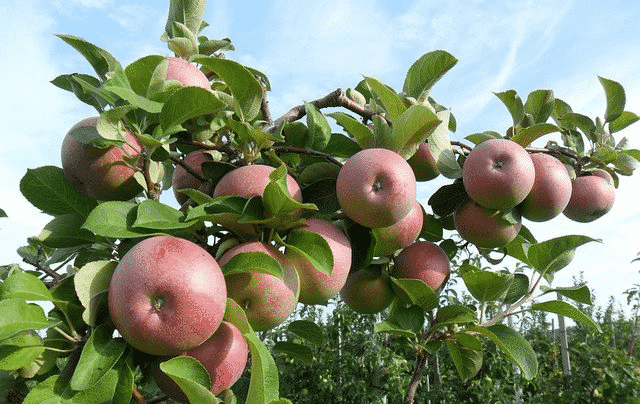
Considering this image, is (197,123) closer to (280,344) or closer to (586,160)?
(280,344)

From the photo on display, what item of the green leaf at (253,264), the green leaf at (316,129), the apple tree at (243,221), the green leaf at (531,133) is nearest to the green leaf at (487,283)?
the apple tree at (243,221)

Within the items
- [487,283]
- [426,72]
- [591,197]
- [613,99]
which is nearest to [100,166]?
[426,72]

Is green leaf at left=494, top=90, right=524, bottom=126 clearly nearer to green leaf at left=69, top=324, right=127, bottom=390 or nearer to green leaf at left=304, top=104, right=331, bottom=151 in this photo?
green leaf at left=304, top=104, right=331, bottom=151

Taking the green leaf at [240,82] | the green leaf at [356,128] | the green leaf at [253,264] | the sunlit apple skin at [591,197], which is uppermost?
the sunlit apple skin at [591,197]

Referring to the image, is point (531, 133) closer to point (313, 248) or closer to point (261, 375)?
point (313, 248)

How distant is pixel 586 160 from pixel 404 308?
23.3 inches

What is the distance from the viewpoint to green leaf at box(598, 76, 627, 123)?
1329mm

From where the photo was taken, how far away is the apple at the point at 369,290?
1.12 metres

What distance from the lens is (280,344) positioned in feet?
3.88

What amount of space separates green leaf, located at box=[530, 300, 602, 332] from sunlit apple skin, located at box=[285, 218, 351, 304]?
499 millimetres

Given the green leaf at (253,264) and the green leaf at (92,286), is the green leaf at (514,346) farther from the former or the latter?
the green leaf at (92,286)

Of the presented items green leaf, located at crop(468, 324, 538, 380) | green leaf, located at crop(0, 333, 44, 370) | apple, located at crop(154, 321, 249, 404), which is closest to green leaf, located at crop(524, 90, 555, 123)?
green leaf, located at crop(468, 324, 538, 380)

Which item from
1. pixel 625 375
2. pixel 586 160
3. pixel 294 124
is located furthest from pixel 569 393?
pixel 294 124

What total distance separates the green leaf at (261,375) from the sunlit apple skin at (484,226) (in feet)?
1.82
